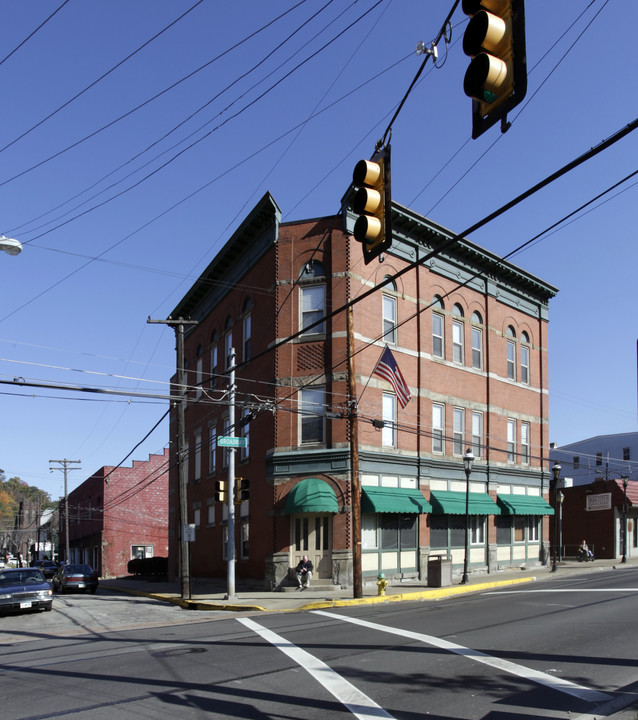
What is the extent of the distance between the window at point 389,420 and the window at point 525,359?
11.3m

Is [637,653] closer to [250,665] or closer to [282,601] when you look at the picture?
[250,665]

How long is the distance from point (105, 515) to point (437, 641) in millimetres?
51143

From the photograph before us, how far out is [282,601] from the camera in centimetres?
2277

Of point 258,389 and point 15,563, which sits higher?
point 258,389

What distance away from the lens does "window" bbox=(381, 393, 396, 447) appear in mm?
28486

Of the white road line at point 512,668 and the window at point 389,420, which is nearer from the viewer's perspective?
the white road line at point 512,668

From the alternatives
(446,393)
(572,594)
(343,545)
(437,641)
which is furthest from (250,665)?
(446,393)

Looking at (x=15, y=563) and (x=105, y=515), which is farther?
(x=15, y=563)

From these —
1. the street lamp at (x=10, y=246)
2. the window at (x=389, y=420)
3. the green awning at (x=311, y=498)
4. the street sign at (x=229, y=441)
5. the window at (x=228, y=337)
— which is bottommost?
the green awning at (x=311, y=498)

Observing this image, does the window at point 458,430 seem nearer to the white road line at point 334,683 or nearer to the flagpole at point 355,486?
the flagpole at point 355,486

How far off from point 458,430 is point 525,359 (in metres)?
7.73

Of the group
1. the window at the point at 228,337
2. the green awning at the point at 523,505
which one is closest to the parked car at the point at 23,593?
the window at the point at 228,337

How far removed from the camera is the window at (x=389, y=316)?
2923 cm

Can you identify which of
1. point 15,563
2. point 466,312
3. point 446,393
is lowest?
point 15,563
